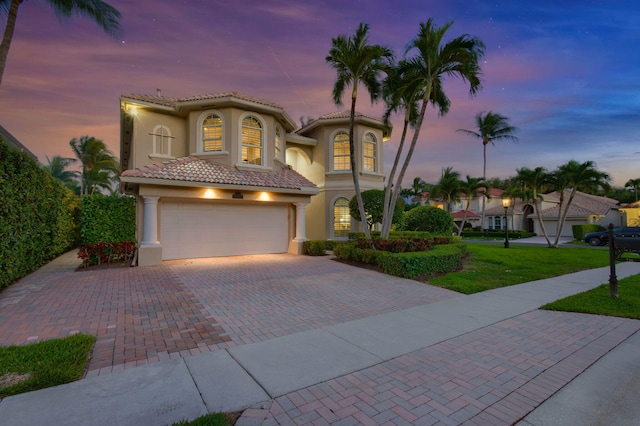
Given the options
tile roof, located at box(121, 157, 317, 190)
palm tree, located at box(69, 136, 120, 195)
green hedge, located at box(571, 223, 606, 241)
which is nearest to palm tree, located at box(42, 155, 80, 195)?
palm tree, located at box(69, 136, 120, 195)

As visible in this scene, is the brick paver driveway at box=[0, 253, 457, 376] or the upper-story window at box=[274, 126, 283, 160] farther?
the upper-story window at box=[274, 126, 283, 160]

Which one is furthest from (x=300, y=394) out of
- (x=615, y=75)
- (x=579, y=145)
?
(x=579, y=145)

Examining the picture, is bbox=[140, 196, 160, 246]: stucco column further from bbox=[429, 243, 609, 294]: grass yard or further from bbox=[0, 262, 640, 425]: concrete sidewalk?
bbox=[429, 243, 609, 294]: grass yard

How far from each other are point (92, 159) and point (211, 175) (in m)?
35.2

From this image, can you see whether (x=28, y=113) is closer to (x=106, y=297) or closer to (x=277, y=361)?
(x=106, y=297)

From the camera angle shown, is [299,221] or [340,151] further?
[340,151]

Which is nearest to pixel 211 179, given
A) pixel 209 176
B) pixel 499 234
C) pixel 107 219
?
pixel 209 176

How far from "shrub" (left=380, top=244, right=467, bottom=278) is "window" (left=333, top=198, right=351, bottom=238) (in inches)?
295

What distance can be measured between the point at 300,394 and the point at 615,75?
20.2 meters

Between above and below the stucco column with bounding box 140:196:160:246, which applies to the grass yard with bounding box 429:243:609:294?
below

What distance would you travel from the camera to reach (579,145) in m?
27.3

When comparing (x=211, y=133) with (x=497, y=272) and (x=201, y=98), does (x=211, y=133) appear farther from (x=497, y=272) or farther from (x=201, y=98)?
(x=497, y=272)

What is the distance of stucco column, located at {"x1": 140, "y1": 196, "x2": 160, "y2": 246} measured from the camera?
35.1 feet

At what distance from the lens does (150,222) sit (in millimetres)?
10727
